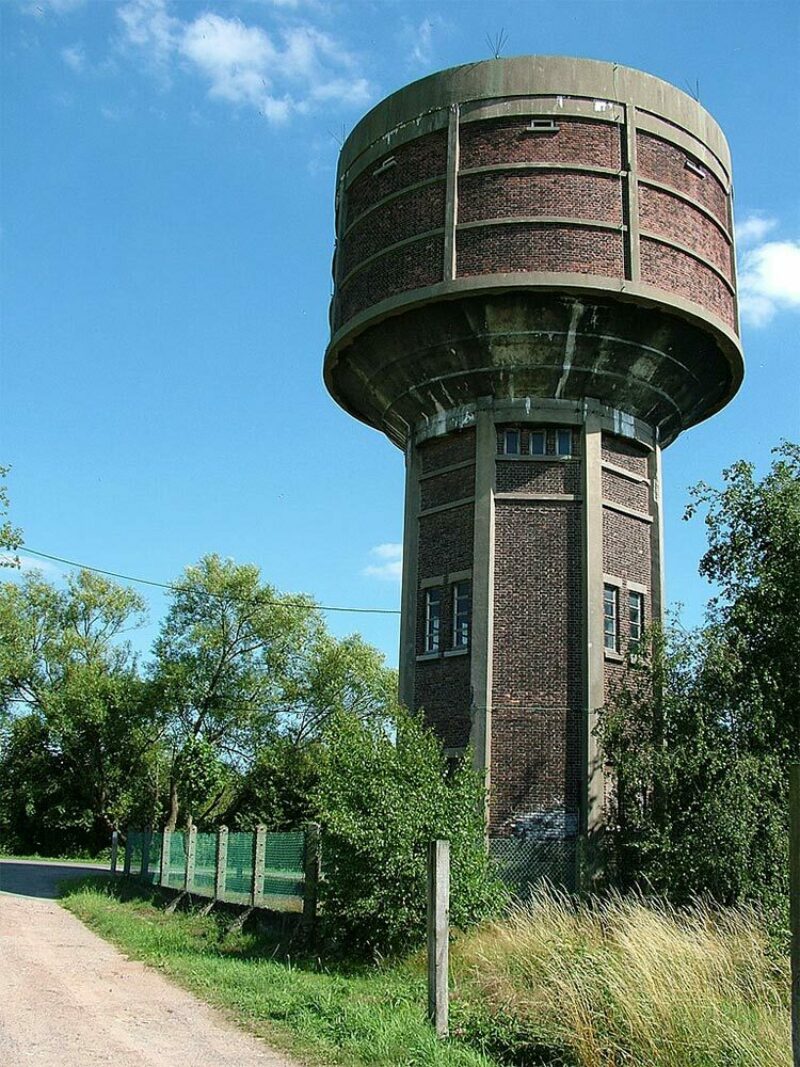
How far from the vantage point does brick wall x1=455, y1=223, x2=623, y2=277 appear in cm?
1828

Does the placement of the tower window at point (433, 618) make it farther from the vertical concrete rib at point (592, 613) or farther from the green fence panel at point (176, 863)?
the green fence panel at point (176, 863)

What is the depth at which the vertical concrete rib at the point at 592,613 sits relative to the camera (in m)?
17.8

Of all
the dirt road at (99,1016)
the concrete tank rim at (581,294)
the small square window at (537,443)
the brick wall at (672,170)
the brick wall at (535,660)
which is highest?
the brick wall at (672,170)

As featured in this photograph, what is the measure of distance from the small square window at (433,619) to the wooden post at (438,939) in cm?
1016

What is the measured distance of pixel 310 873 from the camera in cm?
1464

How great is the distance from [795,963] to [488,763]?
40.5 ft

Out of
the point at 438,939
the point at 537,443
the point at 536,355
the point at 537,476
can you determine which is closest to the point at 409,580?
the point at 537,476

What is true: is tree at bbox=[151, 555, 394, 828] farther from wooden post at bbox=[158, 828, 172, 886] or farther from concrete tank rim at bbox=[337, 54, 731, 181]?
concrete tank rim at bbox=[337, 54, 731, 181]

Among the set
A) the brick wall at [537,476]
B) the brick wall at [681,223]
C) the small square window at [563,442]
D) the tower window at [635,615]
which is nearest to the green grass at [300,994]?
the tower window at [635,615]

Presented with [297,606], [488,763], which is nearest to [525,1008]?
[488,763]

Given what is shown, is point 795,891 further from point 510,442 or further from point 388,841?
point 510,442

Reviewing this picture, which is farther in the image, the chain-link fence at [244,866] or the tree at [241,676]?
the tree at [241,676]

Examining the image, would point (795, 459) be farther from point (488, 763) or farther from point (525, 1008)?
point (525, 1008)

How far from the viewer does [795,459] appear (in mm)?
17453
